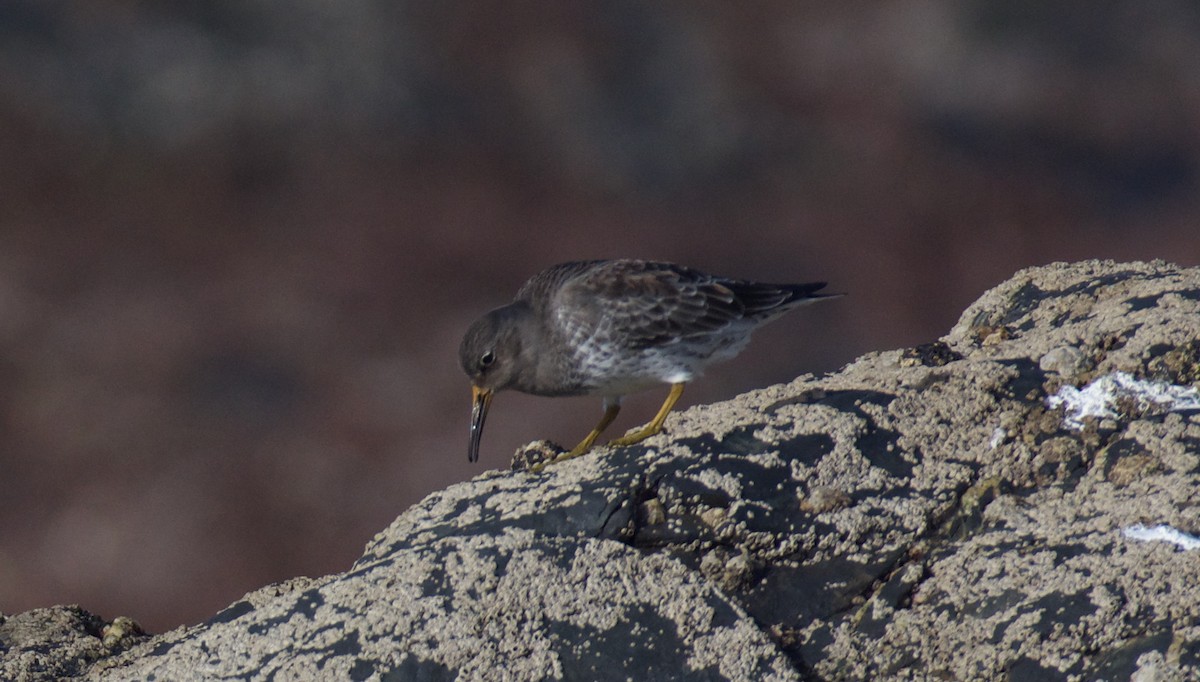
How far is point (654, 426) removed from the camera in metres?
5.06

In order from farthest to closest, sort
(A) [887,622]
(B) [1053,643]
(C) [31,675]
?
(C) [31,675] → (A) [887,622] → (B) [1053,643]

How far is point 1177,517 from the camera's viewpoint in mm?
3211

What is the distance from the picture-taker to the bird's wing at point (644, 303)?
5703 millimetres

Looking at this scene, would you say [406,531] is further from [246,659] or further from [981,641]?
[981,641]

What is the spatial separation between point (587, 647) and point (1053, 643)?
1.07 m

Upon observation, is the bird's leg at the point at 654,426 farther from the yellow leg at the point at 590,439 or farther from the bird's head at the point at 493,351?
the bird's head at the point at 493,351

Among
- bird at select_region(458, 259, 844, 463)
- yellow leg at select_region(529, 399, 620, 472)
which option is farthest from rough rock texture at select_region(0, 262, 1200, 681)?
bird at select_region(458, 259, 844, 463)

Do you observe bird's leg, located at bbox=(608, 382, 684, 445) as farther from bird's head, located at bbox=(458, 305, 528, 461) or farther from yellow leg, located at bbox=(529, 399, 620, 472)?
bird's head, located at bbox=(458, 305, 528, 461)

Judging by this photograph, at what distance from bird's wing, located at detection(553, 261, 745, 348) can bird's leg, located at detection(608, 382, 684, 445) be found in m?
0.23

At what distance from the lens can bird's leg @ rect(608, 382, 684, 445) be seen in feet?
14.7

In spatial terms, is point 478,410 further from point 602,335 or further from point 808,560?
point 808,560

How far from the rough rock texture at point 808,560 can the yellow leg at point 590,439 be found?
0.20 metres

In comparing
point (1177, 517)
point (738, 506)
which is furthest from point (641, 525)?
point (1177, 517)

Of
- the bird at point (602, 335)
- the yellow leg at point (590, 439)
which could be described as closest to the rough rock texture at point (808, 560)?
the yellow leg at point (590, 439)
